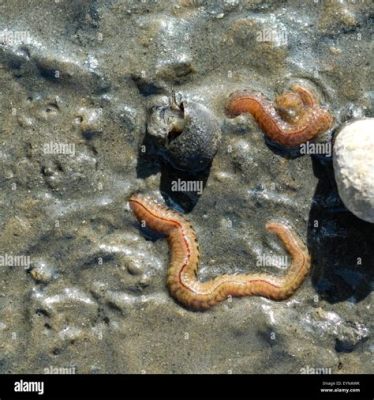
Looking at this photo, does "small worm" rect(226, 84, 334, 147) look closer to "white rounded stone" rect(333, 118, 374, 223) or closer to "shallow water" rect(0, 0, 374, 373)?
"shallow water" rect(0, 0, 374, 373)

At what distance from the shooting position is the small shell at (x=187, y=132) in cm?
750

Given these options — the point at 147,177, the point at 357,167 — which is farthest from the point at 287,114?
the point at 147,177

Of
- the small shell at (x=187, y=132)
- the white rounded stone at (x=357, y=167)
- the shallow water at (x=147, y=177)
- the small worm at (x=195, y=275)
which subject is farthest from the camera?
the shallow water at (x=147, y=177)

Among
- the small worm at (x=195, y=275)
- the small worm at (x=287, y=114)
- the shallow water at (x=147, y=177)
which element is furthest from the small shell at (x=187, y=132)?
the small worm at (x=195, y=275)

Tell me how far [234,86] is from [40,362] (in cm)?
456

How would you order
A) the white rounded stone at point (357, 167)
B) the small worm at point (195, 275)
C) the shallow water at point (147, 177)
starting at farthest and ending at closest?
the shallow water at point (147, 177)
the small worm at point (195, 275)
the white rounded stone at point (357, 167)

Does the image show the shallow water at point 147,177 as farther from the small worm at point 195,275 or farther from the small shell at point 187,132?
the small shell at point 187,132

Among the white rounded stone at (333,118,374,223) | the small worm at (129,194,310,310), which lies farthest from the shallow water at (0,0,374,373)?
the white rounded stone at (333,118,374,223)

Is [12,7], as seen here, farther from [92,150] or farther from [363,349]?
[363,349]

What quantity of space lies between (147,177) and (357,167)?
277cm

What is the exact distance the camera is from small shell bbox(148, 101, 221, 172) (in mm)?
7504

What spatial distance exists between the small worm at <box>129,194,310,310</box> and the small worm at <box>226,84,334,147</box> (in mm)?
1310

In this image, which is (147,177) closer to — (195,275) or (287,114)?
(195,275)

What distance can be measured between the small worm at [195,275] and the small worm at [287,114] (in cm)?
131
